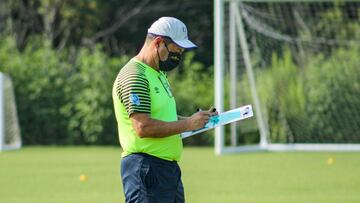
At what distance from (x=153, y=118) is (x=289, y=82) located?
17941mm

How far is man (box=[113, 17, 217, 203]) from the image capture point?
6.55 meters

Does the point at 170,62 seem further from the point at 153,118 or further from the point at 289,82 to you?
the point at 289,82

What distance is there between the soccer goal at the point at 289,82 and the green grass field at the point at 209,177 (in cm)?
178

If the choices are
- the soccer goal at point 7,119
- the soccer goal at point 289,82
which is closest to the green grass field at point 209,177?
the soccer goal at point 7,119

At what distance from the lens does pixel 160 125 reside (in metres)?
6.54

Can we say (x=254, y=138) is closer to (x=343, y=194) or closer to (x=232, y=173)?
(x=232, y=173)

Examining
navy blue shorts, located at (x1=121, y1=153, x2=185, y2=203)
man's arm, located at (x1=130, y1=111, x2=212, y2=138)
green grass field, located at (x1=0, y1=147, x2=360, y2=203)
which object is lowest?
green grass field, located at (x1=0, y1=147, x2=360, y2=203)

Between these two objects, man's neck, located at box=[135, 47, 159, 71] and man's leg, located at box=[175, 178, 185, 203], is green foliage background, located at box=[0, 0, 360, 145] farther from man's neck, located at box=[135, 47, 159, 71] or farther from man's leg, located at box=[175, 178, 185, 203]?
man's neck, located at box=[135, 47, 159, 71]

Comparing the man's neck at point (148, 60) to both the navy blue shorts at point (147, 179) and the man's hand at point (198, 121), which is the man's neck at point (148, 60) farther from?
the navy blue shorts at point (147, 179)

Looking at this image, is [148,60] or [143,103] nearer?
[143,103]

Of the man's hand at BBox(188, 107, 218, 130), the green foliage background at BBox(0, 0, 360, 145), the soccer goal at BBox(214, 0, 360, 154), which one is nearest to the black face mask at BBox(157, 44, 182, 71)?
the man's hand at BBox(188, 107, 218, 130)

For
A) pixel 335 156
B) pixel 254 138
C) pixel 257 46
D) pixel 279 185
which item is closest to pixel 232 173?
pixel 279 185

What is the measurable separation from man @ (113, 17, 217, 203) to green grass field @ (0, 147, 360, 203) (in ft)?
18.4

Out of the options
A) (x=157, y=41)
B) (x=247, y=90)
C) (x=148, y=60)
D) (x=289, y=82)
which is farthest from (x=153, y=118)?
(x=289, y=82)
